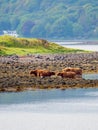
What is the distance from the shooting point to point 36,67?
89188 mm

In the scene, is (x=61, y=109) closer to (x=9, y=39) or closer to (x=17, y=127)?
(x=17, y=127)

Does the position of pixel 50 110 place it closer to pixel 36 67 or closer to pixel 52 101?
pixel 52 101

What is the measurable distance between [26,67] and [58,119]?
34900mm

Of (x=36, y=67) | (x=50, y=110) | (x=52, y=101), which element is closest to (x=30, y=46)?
(x=36, y=67)

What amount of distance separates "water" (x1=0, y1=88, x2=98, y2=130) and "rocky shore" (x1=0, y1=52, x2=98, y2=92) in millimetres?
2536

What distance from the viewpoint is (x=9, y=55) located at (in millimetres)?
109938

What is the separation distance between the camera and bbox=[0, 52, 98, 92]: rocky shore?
232 feet

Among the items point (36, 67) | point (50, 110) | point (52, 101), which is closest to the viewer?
point (50, 110)

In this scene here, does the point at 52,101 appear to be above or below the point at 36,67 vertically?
below

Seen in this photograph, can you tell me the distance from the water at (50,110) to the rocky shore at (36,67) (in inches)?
99.8

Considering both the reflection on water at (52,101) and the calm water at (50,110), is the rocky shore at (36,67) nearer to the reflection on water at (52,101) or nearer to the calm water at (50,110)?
the reflection on water at (52,101)

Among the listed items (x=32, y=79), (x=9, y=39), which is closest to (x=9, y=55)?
(x=9, y=39)

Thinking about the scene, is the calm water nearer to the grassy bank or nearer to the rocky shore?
the rocky shore

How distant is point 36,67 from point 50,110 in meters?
31.6
